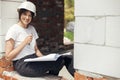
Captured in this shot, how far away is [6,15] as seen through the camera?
10.2 feet

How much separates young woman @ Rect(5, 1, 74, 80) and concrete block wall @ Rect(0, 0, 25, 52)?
0.26 m

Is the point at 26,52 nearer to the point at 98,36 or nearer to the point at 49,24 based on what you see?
the point at 98,36

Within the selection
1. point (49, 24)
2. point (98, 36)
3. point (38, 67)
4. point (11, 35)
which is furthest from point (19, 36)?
point (49, 24)

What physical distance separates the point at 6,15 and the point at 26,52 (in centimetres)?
49

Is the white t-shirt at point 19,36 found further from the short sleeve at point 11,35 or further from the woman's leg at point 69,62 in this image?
the woman's leg at point 69,62

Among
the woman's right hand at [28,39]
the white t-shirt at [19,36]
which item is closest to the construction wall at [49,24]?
the white t-shirt at [19,36]

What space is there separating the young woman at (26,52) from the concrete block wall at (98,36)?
1.68ft

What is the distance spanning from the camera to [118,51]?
6.45ft

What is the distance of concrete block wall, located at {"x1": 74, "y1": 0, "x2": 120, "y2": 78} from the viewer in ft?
6.49

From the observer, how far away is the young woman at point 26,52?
2.73 metres

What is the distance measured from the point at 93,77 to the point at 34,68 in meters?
0.76

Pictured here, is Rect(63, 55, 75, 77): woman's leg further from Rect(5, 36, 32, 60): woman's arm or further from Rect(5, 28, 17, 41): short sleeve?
Rect(5, 28, 17, 41): short sleeve

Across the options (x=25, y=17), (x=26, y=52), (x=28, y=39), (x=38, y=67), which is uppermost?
(x=25, y=17)

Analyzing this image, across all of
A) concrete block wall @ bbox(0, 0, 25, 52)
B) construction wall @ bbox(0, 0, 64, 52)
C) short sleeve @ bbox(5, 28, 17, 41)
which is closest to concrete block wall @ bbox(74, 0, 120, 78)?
short sleeve @ bbox(5, 28, 17, 41)
